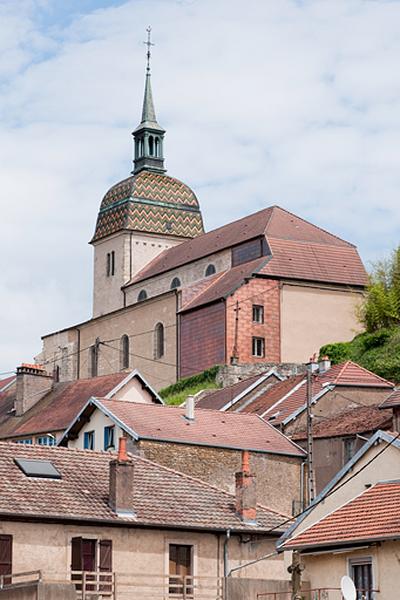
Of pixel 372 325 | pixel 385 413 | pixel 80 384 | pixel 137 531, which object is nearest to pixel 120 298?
pixel 372 325

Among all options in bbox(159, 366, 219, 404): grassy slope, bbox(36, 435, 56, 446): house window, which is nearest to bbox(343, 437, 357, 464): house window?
bbox(36, 435, 56, 446): house window

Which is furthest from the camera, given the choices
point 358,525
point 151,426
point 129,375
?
point 129,375

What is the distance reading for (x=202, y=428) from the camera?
1762 inches

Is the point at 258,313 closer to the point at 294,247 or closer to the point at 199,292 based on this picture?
the point at 294,247

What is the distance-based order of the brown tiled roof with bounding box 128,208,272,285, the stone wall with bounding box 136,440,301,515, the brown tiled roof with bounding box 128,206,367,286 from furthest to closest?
1. the brown tiled roof with bounding box 128,208,272,285
2. the brown tiled roof with bounding box 128,206,367,286
3. the stone wall with bounding box 136,440,301,515

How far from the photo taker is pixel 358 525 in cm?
2819

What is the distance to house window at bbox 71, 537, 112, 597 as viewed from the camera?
3019 cm

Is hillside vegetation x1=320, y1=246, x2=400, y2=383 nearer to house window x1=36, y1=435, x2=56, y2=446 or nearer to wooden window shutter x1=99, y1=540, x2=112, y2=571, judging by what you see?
house window x1=36, y1=435, x2=56, y2=446

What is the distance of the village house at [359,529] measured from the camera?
27047 millimetres

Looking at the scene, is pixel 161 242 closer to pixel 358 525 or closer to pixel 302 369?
pixel 302 369

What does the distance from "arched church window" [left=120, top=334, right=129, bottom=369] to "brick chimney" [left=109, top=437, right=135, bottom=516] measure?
2028 inches

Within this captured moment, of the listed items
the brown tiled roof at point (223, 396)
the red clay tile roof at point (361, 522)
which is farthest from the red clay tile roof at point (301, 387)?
the red clay tile roof at point (361, 522)

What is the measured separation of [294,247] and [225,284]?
4456mm

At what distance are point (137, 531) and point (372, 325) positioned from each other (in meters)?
38.0
